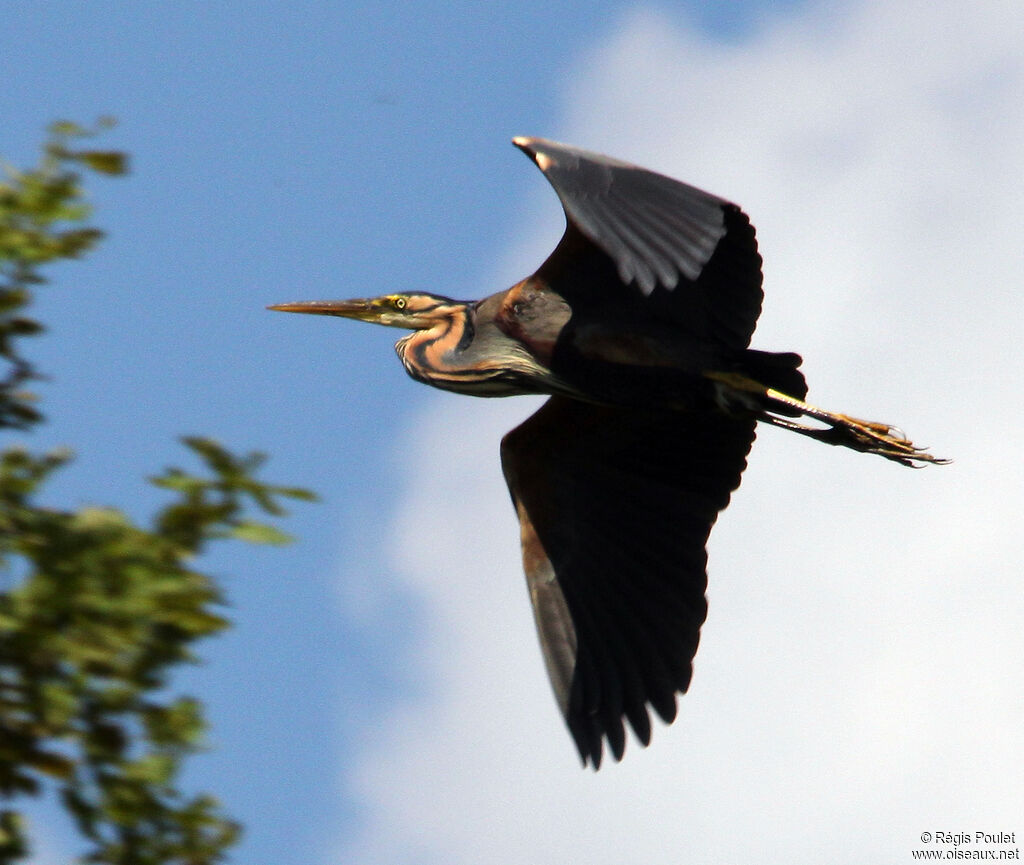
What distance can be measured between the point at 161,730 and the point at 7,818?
0.34 metres

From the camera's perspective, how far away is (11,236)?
3.48 meters

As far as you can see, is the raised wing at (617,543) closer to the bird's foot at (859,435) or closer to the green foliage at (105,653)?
the bird's foot at (859,435)

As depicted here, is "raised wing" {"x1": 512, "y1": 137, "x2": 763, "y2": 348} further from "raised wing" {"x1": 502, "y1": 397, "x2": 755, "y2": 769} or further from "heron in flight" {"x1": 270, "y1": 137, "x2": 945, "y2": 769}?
"raised wing" {"x1": 502, "y1": 397, "x2": 755, "y2": 769}

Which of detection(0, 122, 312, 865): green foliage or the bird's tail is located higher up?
the bird's tail

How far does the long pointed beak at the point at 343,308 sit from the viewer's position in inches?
302

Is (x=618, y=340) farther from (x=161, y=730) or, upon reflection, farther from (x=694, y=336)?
(x=161, y=730)

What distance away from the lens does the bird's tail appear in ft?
21.6

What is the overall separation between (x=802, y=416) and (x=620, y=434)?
2.67 ft

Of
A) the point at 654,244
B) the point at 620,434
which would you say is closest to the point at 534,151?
the point at 654,244

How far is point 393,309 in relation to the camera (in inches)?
299

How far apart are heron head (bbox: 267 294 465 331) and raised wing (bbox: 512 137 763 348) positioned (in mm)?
800

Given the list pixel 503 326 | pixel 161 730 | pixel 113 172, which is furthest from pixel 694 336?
pixel 161 730

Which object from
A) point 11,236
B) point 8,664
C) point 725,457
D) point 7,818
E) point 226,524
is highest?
point 725,457

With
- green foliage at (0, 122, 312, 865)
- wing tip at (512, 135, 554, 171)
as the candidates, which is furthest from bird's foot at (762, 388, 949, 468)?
green foliage at (0, 122, 312, 865)
